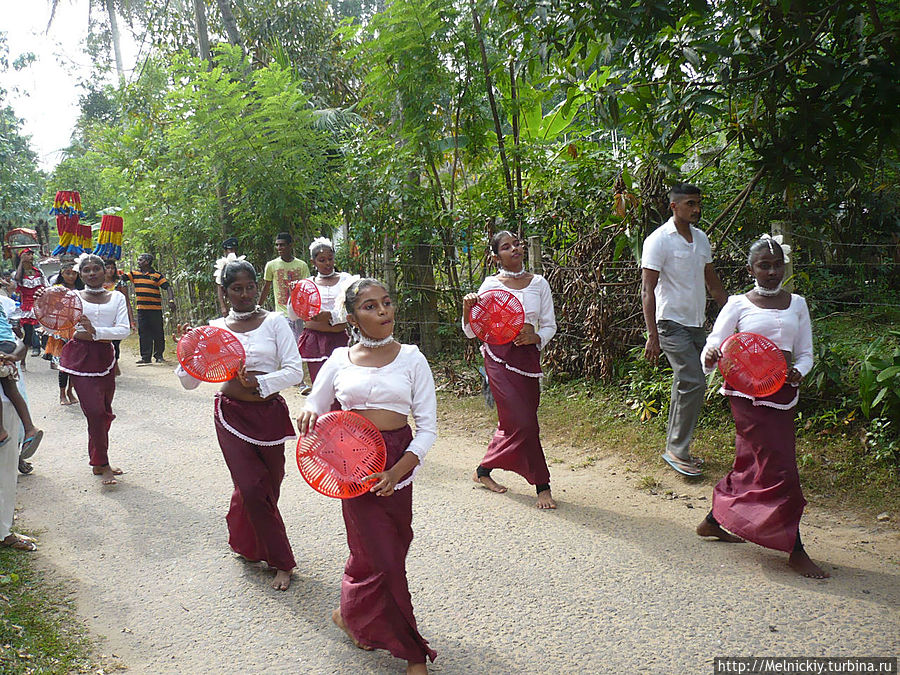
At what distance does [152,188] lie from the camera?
1541 centimetres

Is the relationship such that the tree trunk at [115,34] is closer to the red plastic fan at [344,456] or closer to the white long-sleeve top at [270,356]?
the white long-sleeve top at [270,356]

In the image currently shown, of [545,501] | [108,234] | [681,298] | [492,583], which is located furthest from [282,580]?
[108,234]

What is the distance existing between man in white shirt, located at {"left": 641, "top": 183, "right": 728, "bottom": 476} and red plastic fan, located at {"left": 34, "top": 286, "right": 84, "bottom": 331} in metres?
4.86

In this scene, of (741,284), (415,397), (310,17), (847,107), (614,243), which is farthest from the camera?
(310,17)

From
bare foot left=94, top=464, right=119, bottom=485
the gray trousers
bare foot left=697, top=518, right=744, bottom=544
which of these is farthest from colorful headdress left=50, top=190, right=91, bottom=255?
bare foot left=697, top=518, right=744, bottom=544

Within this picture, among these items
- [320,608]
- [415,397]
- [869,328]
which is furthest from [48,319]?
[869,328]

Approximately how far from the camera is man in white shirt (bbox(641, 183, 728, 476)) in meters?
5.50

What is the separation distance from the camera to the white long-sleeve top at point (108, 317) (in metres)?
6.50

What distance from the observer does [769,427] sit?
4.07m

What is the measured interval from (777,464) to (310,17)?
539 inches

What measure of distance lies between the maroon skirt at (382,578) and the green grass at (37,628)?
1.36 metres

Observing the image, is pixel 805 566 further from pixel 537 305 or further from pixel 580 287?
pixel 580 287

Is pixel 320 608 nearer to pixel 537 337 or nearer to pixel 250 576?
pixel 250 576

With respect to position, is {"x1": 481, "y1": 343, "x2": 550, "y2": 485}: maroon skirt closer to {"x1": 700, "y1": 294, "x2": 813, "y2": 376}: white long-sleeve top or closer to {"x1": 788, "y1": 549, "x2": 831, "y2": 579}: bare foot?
{"x1": 700, "y1": 294, "x2": 813, "y2": 376}: white long-sleeve top
